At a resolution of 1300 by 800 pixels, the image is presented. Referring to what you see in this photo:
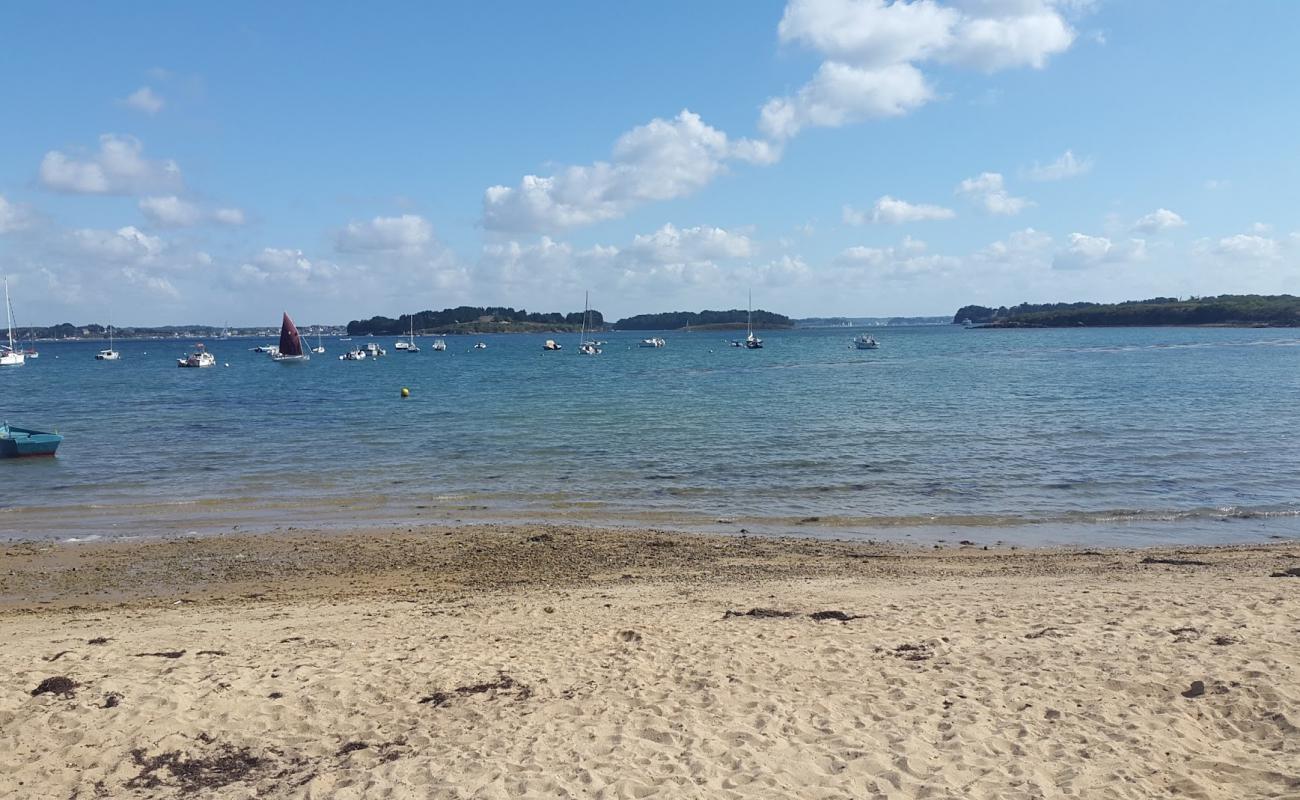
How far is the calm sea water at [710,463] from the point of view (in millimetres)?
19859

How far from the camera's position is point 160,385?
73.1 meters

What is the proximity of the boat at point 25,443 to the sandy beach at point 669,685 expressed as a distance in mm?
18635

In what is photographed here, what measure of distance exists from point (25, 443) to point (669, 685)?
29.1 metres

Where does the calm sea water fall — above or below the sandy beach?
below

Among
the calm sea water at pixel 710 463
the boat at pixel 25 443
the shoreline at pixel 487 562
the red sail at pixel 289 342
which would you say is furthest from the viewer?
the red sail at pixel 289 342

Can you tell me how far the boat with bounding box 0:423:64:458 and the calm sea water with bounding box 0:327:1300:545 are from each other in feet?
1.80

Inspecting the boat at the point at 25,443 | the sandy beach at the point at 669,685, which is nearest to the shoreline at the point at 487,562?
the sandy beach at the point at 669,685

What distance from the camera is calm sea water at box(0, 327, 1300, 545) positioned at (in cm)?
1986

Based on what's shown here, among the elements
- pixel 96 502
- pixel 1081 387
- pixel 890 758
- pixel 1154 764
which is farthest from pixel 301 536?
pixel 1081 387

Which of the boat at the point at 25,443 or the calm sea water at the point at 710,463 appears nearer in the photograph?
the calm sea water at the point at 710,463

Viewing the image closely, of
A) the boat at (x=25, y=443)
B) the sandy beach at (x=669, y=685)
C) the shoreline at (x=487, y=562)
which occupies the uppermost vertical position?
the boat at (x=25, y=443)

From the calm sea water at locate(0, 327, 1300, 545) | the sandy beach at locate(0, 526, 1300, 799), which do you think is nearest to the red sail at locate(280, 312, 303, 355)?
the calm sea water at locate(0, 327, 1300, 545)

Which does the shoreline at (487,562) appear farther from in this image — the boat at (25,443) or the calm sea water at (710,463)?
the boat at (25,443)

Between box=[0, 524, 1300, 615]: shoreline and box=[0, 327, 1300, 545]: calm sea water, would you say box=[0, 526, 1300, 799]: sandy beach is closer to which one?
box=[0, 524, 1300, 615]: shoreline
